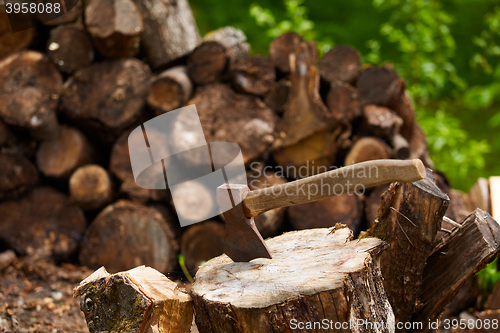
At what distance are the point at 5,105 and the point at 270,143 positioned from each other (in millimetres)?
1897

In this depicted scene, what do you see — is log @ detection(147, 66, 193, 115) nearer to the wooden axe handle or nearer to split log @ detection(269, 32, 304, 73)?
split log @ detection(269, 32, 304, 73)

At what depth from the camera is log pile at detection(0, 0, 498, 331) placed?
270cm

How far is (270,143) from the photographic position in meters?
2.72

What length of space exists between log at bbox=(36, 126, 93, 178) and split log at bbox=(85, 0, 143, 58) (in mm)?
713

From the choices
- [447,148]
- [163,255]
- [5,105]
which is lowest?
[447,148]

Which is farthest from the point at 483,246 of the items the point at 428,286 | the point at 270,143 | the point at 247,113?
the point at 247,113

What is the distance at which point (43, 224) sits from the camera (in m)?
2.88

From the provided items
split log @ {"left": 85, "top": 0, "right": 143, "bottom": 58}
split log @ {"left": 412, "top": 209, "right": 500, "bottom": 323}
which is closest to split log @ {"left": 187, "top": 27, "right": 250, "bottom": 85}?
split log @ {"left": 85, "top": 0, "right": 143, "bottom": 58}

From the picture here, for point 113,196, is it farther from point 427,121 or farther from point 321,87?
point 427,121

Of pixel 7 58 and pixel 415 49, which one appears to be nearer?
pixel 7 58

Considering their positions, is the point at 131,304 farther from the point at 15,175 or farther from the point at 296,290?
the point at 15,175

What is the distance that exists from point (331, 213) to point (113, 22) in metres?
2.00

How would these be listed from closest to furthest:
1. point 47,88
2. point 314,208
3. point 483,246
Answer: point 483,246, point 314,208, point 47,88

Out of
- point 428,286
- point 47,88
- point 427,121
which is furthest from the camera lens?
point 427,121
